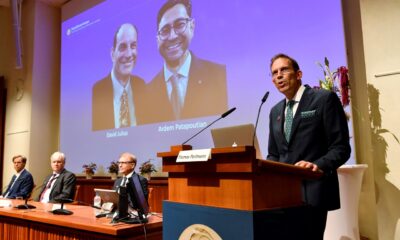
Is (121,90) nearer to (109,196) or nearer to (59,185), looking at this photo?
(59,185)

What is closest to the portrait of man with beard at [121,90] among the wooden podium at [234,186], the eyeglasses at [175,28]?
the eyeglasses at [175,28]

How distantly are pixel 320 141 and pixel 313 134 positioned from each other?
0.17 ft

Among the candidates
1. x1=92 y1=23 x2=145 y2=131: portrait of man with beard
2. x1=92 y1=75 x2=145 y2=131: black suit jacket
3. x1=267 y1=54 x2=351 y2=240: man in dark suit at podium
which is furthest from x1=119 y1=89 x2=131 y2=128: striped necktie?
x1=267 y1=54 x2=351 y2=240: man in dark suit at podium

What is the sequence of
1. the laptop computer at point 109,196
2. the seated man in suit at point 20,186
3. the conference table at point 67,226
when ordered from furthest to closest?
the seated man in suit at point 20,186, the laptop computer at point 109,196, the conference table at point 67,226

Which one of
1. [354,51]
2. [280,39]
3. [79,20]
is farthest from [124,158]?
[79,20]

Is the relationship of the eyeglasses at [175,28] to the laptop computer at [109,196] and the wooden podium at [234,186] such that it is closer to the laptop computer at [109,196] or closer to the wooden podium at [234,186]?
the laptop computer at [109,196]

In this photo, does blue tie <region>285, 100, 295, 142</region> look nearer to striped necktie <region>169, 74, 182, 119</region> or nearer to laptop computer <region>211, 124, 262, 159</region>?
Result: laptop computer <region>211, 124, 262, 159</region>

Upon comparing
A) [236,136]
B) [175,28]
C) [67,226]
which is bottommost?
[67,226]

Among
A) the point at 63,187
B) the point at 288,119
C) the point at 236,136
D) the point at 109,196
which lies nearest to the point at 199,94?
the point at 63,187

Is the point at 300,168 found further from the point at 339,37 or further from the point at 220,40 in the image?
the point at 220,40

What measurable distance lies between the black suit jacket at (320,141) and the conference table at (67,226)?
1033 mm

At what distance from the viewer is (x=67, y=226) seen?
7.73 feet

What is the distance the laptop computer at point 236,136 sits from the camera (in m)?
1.75

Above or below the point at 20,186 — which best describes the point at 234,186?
above
